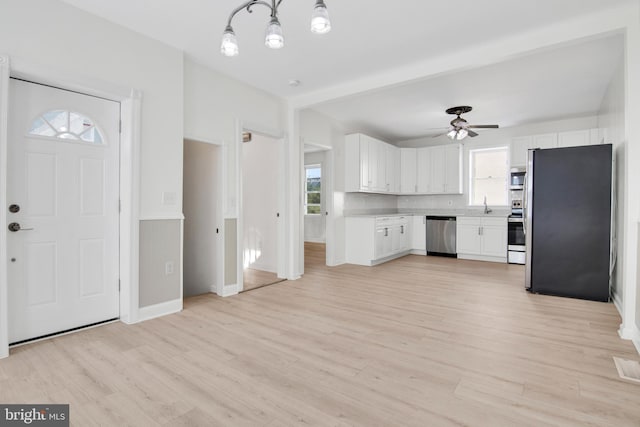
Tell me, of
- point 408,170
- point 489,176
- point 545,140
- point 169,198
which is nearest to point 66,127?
point 169,198

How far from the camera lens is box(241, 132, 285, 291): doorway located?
211 inches

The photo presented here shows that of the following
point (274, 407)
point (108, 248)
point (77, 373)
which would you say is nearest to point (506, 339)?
point (274, 407)

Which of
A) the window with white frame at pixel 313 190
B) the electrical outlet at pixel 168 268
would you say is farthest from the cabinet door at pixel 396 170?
the electrical outlet at pixel 168 268

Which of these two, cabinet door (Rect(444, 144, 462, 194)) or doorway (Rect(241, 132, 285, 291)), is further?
cabinet door (Rect(444, 144, 462, 194))

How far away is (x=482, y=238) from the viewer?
6.54 metres

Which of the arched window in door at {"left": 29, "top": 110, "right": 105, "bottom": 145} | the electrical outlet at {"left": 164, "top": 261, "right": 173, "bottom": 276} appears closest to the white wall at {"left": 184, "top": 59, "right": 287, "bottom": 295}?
the electrical outlet at {"left": 164, "top": 261, "right": 173, "bottom": 276}

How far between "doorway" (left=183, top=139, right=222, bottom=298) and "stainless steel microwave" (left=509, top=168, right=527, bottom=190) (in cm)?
535

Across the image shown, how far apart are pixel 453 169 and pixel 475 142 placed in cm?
72

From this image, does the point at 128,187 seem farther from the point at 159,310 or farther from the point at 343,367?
the point at 343,367

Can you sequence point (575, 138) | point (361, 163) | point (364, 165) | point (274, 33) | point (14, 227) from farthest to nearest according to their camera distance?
point (364, 165), point (361, 163), point (575, 138), point (14, 227), point (274, 33)

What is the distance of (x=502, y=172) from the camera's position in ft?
22.8

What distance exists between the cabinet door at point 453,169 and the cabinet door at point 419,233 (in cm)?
84

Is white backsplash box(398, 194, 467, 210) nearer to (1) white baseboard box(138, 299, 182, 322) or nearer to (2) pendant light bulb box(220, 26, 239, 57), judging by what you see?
(1) white baseboard box(138, 299, 182, 322)

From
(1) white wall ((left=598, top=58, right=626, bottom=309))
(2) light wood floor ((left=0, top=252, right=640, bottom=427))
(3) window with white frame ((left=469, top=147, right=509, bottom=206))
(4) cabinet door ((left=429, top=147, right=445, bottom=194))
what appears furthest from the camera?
(4) cabinet door ((left=429, top=147, right=445, bottom=194))
